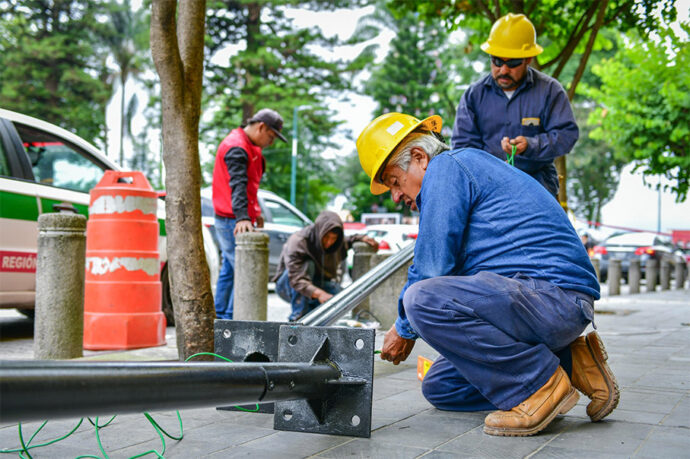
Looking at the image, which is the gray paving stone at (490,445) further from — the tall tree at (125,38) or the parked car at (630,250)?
the tall tree at (125,38)

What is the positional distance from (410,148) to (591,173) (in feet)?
157

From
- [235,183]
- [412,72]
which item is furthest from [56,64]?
[235,183]

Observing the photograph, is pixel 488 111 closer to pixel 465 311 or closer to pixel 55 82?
pixel 465 311

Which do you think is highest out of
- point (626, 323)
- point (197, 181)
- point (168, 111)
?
point (168, 111)

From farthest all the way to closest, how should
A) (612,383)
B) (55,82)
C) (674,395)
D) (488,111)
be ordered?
(55,82), (488,111), (674,395), (612,383)

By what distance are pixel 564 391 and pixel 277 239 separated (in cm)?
984

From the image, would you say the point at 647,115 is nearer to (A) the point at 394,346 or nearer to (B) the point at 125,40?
(A) the point at 394,346

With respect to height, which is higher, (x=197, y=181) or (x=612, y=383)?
(x=197, y=181)

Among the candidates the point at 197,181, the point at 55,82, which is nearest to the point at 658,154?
the point at 197,181

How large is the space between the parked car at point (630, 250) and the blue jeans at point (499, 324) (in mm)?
18788

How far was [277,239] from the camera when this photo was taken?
12734 mm

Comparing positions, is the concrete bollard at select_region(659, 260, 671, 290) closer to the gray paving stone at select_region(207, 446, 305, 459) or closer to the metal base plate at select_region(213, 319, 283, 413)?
the metal base plate at select_region(213, 319, 283, 413)

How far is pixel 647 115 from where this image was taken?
18953mm

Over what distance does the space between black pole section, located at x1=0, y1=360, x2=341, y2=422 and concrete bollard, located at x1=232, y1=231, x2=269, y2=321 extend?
361 centimetres
